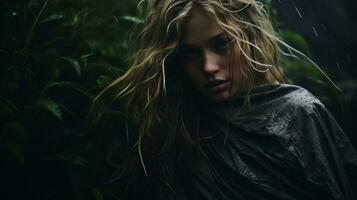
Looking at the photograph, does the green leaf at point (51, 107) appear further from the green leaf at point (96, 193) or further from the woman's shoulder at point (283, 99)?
the woman's shoulder at point (283, 99)

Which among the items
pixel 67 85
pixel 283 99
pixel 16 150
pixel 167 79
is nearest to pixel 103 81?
pixel 67 85

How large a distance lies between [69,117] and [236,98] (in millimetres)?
957

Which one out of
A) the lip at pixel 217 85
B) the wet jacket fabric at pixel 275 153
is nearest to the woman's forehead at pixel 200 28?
the lip at pixel 217 85

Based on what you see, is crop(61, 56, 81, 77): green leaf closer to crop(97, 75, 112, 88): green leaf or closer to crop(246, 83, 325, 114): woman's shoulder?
crop(97, 75, 112, 88): green leaf

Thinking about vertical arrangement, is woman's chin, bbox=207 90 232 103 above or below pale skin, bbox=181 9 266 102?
below

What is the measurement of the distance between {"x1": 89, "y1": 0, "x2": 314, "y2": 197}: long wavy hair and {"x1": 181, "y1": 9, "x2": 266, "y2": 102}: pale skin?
0.04 meters

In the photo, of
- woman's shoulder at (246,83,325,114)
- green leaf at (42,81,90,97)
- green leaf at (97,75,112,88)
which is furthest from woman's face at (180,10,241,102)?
green leaf at (42,81,90,97)

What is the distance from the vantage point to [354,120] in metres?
5.81

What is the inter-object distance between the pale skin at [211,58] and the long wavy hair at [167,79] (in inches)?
1.7

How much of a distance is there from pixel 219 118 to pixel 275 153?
0.35 meters

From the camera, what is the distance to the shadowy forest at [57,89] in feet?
8.61

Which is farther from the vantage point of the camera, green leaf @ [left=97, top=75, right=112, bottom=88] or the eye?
green leaf @ [left=97, top=75, right=112, bottom=88]

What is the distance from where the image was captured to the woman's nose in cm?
250

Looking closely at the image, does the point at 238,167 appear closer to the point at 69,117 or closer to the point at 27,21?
the point at 69,117
